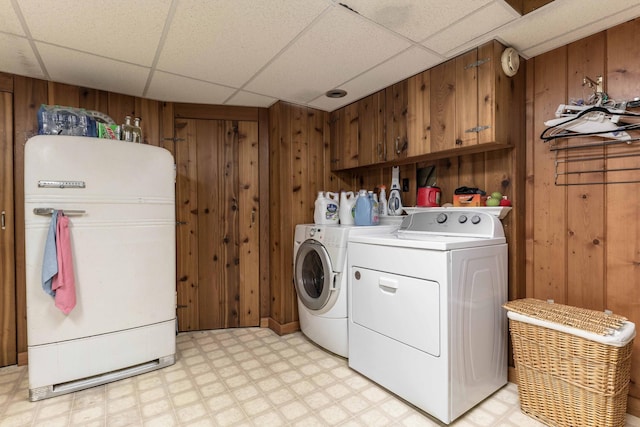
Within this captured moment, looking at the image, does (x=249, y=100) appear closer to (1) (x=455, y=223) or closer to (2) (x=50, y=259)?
(2) (x=50, y=259)

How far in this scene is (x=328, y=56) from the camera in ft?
6.59

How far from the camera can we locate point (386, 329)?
1.88m

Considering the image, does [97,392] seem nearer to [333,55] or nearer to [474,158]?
[333,55]

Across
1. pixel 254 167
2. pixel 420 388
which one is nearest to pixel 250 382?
pixel 420 388

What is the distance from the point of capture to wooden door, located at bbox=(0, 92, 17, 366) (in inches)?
87.0

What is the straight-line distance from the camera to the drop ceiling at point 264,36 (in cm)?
153

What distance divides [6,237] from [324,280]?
2.26 meters

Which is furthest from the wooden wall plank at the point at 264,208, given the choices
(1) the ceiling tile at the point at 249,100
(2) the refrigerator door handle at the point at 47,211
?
(2) the refrigerator door handle at the point at 47,211

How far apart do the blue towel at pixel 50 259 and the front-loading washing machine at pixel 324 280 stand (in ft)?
5.24

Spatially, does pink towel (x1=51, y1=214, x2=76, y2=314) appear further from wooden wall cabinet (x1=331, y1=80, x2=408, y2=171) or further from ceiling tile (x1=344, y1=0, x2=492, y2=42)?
wooden wall cabinet (x1=331, y1=80, x2=408, y2=171)

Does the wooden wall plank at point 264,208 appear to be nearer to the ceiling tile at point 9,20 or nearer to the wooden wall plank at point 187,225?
the wooden wall plank at point 187,225

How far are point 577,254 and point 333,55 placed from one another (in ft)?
6.22

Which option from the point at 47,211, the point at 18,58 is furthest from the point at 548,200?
the point at 18,58

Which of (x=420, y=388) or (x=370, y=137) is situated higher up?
(x=370, y=137)
